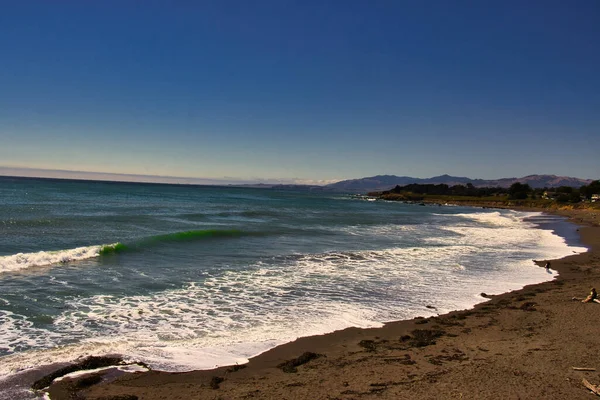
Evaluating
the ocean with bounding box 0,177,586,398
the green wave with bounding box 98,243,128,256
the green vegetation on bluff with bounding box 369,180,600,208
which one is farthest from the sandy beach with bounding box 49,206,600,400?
the green vegetation on bluff with bounding box 369,180,600,208

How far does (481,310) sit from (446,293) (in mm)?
2211

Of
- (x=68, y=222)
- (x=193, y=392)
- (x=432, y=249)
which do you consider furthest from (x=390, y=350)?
(x=68, y=222)

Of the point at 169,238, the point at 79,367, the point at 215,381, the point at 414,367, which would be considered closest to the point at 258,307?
the point at 215,381

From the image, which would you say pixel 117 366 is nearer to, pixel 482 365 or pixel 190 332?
pixel 190 332

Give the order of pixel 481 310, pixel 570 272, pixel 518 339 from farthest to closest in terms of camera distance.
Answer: pixel 570 272 < pixel 481 310 < pixel 518 339

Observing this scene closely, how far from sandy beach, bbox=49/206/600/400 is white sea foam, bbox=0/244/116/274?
11472mm

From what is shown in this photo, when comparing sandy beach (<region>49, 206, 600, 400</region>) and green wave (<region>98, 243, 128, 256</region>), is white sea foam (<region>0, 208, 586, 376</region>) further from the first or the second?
green wave (<region>98, 243, 128, 256</region>)

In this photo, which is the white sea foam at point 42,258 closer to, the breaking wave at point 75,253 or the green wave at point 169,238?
the breaking wave at point 75,253

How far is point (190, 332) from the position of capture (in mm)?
9492

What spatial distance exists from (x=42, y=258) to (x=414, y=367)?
52.9 ft

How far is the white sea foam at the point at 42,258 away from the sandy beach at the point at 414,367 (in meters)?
11.5

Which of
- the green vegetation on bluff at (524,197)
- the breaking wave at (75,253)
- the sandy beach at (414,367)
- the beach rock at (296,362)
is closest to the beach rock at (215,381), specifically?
the sandy beach at (414,367)

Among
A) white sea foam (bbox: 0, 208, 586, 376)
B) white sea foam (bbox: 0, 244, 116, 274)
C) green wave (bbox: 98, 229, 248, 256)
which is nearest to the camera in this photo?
white sea foam (bbox: 0, 208, 586, 376)

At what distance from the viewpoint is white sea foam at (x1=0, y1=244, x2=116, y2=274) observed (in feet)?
51.4
